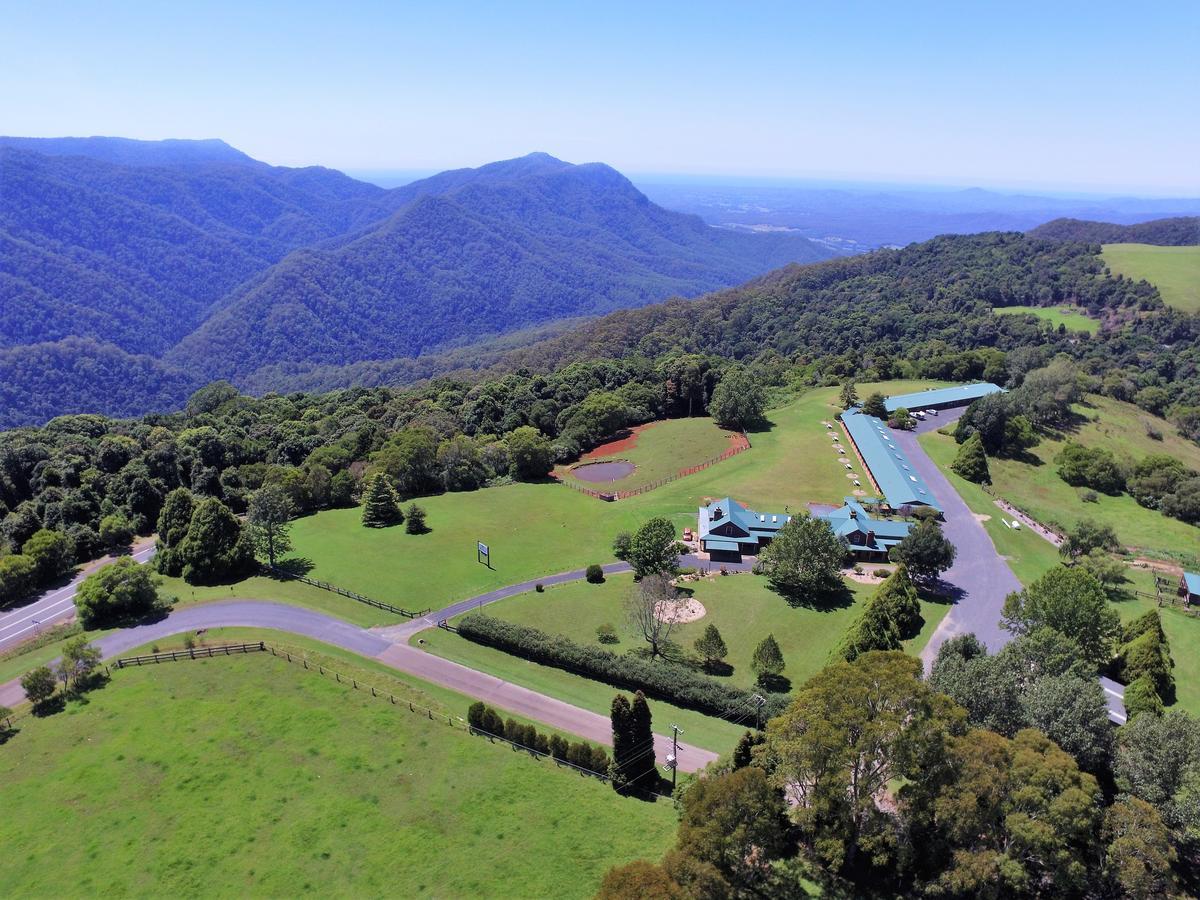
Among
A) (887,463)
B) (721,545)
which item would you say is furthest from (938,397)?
(721,545)

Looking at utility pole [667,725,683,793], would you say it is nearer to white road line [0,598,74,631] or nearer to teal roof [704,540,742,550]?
teal roof [704,540,742,550]

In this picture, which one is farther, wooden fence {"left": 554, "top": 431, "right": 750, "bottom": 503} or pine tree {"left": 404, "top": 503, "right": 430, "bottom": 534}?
wooden fence {"left": 554, "top": 431, "right": 750, "bottom": 503}

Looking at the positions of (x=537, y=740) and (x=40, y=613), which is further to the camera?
(x=40, y=613)

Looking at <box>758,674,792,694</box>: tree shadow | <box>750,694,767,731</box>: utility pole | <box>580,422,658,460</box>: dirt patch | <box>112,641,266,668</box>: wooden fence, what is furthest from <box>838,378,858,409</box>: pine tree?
<box>112,641,266,668</box>: wooden fence

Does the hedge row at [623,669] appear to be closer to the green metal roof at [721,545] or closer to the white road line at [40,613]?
the green metal roof at [721,545]

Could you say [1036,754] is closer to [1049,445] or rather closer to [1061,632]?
[1061,632]

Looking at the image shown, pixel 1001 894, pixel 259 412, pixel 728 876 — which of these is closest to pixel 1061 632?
pixel 1001 894

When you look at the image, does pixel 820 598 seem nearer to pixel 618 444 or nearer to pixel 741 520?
pixel 741 520
